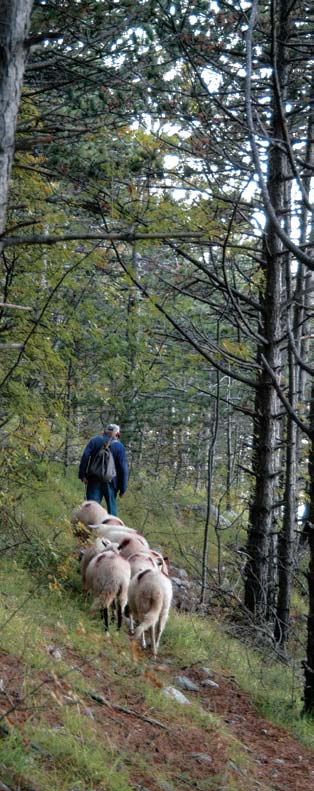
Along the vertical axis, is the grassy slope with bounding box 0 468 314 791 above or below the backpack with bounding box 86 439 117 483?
below

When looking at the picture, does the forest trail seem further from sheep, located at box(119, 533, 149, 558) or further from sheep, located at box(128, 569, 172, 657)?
sheep, located at box(119, 533, 149, 558)

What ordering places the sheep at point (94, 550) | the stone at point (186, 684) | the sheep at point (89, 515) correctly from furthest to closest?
the sheep at point (89, 515)
the sheep at point (94, 550)
the stone at point (186, 684)

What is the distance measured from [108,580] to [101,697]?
84.7 inches

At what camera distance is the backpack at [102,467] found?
40.4ft

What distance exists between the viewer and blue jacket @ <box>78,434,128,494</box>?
12.3 meters

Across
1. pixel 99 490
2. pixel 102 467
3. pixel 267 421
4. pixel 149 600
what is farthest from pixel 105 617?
pixel 99 490

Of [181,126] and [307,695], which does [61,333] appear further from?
[307,695]

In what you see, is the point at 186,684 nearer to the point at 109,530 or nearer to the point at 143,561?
the point at 143,561

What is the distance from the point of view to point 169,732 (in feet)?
19.7

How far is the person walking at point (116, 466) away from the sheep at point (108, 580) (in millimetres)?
3737

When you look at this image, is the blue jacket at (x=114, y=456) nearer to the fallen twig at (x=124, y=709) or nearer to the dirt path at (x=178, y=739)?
the dirt path at (x=178, y=739)

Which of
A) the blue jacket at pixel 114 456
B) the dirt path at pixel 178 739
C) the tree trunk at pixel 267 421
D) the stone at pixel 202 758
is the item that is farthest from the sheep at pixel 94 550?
the stone at pixel 202 758

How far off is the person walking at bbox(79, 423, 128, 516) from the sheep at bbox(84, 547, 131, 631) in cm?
374

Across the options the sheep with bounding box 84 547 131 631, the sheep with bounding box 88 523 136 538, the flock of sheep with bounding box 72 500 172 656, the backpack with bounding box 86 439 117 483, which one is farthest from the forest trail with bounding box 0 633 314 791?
the backpack with bounding box 86 439 117 483
